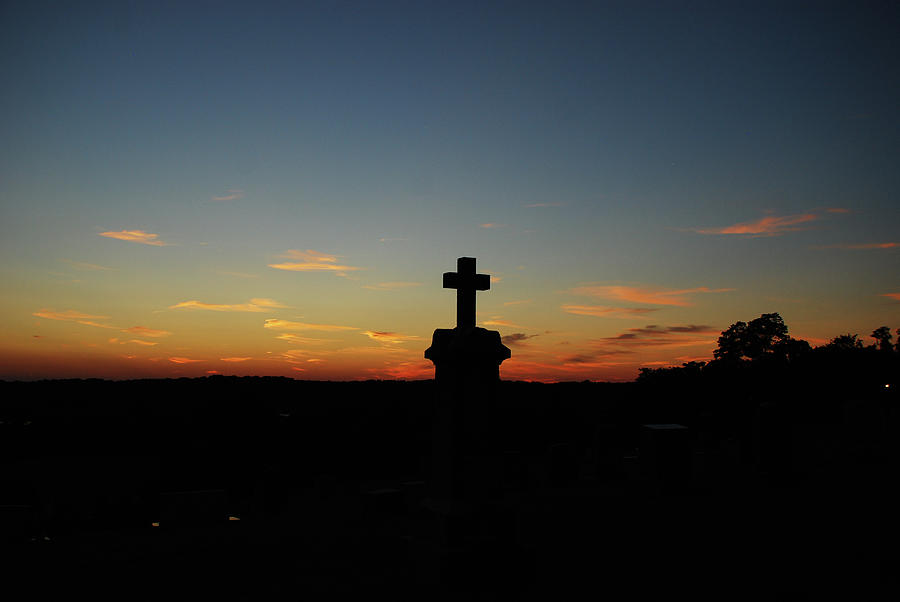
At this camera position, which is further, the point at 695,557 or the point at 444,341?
the point at 695,557

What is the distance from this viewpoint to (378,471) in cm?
3139

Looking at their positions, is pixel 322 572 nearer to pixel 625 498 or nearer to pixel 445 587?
pixel 445 587

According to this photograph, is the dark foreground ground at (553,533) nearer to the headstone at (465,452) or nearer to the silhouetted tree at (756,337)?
the headstone at (465,452)

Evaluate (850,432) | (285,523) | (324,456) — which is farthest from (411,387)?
(285,523)

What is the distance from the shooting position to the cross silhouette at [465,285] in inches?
282

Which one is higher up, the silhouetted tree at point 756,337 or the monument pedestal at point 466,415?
the silhouetted tree at point 756,337

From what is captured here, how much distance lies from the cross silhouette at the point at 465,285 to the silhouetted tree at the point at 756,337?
52014 mm

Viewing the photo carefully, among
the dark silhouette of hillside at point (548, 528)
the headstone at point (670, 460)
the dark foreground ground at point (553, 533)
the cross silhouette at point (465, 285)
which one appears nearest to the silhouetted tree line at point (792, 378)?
the dark silhouette of hillside at point (548, 528)

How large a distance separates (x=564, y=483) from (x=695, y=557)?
711cm

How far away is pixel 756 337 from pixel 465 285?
53.5m

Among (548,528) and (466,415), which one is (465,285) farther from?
(548,528)

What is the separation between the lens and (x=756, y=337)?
53438mm

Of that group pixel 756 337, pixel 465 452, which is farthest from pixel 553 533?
pixel 756 337

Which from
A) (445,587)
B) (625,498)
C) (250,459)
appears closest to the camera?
(445,587)
